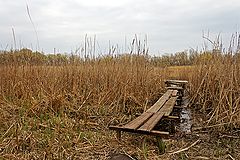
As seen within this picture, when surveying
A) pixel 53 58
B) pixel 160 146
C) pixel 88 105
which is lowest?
pixel 160 146

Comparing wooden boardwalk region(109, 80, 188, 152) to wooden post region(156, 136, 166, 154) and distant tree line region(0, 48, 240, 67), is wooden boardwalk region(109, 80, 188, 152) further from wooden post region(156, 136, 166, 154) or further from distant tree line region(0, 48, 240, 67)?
distant tree line region(0, 48, 240, 67)

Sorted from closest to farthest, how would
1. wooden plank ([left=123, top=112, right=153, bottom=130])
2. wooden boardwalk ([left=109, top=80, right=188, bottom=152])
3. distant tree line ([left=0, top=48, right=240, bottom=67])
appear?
wooden boardwalk ([left=109, top=80, right=188, bottom=152]) < wooden plank ([left=123, top=112, right=153, bottom=130]) < distant tree line ([left=0, top=48, right=240, bottom=67])

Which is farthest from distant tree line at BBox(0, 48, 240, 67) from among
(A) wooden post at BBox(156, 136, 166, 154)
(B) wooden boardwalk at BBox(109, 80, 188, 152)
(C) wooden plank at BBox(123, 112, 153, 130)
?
(A) wooden post at BBox(156, 136, 166, 154)

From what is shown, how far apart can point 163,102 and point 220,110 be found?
46.2 inches

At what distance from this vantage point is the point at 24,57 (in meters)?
5.14

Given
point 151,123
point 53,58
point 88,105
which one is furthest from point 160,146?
point 53,58

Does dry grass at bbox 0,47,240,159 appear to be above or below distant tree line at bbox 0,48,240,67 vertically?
below

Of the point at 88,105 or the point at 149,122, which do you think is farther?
the point at 88,105

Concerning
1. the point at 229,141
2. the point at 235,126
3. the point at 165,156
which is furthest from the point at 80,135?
the point at 235,126

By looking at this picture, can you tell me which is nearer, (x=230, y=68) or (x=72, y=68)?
(x=230, y=68)

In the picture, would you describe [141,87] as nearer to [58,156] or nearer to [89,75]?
[89,75]


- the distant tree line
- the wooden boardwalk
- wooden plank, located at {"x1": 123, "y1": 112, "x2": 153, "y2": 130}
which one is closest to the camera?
the wooden boardwalk

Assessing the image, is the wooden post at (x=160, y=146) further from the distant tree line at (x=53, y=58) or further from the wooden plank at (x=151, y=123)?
the distant tree line at (x=53, y=58)

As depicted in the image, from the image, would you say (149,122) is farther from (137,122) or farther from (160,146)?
(160,146)
